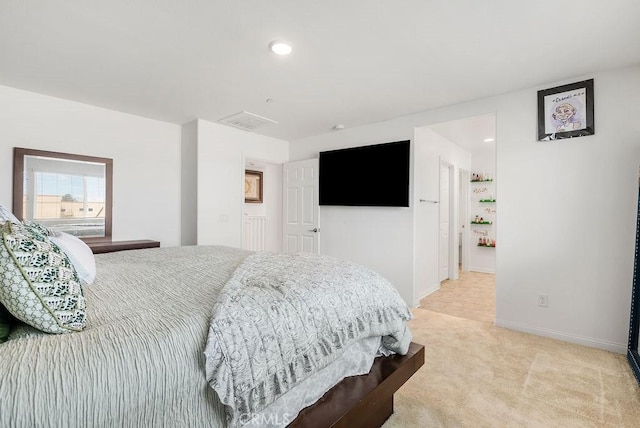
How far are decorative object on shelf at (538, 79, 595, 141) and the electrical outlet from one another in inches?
57.6

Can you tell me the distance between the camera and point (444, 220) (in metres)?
4.96

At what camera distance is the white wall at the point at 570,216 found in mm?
2492

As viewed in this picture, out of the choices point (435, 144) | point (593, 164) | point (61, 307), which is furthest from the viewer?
point (435, 144)

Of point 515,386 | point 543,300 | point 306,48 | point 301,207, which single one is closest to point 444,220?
point 543,300

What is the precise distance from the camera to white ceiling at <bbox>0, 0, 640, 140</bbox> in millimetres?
1800

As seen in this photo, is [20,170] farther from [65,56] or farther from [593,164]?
[593,164]

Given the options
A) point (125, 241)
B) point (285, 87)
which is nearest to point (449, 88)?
point (285, 87)

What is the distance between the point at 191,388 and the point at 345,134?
3879 mm

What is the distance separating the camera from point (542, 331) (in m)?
2.85

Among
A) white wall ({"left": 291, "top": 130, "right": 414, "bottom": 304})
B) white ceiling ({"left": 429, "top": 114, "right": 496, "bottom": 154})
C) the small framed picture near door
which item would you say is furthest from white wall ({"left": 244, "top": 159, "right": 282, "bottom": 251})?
white ceiling ({"left": 429, "top": 114, "right": 496, "bottom": 154})

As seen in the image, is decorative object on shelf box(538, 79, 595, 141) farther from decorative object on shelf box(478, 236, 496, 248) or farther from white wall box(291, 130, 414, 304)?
decorative object on shelf box(478, 236, 496, 248)

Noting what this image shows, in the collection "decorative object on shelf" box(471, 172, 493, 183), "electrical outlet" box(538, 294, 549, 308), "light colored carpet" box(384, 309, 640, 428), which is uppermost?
"decorative object on shelf" box(471, 172, 493, 183)

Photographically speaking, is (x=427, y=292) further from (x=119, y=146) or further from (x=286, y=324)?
(x=119, y=146)

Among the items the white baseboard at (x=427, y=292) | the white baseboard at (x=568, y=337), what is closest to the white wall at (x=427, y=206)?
the white baseboard at (x=427, y=292)
